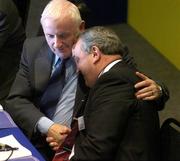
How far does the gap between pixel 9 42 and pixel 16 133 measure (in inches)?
41.6

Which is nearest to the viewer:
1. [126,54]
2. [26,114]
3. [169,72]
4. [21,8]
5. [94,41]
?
[94,41]

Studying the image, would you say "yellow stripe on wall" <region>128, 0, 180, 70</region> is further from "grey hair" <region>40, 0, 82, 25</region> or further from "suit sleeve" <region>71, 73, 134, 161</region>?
"suit sleeve" <region>71, 73, 134, 161</region>

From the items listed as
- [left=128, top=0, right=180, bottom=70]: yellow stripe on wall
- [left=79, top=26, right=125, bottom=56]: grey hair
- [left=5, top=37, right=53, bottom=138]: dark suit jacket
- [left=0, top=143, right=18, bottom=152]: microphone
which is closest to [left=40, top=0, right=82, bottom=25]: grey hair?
[left=5, top=37, right=53, bottom=138]: dark suit jacket

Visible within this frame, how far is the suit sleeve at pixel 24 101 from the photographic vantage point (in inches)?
109

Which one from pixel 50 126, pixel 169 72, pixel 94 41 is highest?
pixel 94 41

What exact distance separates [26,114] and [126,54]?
0.70 meters

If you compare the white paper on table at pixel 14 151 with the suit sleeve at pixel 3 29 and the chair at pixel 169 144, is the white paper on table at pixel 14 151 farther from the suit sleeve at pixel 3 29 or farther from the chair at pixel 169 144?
the suit sleeve at pixel 3 29

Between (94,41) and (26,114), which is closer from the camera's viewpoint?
(94,41)

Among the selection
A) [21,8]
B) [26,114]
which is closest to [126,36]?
[21,8]

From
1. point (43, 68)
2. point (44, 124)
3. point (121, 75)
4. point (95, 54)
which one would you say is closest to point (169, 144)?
point (121, 75)

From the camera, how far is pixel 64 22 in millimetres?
2629

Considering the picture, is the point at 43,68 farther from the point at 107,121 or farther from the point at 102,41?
the point at 107,121

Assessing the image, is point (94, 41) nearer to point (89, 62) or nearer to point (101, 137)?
point (89, 62)

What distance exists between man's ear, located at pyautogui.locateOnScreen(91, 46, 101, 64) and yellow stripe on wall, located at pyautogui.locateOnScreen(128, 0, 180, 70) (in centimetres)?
300
